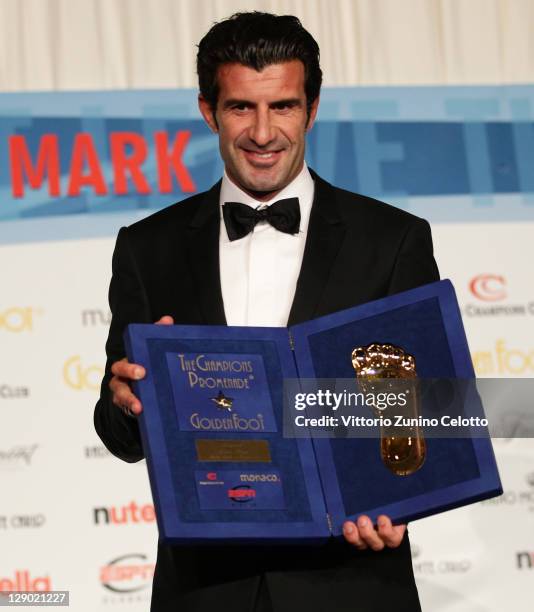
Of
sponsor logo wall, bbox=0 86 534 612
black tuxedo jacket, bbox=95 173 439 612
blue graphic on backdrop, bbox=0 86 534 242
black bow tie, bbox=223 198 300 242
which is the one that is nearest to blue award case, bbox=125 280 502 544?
black tuxedo jacket, bbox=95 173 439 612

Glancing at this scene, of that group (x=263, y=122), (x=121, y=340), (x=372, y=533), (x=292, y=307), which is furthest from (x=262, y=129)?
(x=372, y=533)

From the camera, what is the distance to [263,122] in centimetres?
193

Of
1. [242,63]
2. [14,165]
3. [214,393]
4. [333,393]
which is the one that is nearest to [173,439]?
[214,393]

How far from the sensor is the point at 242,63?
6.38ft

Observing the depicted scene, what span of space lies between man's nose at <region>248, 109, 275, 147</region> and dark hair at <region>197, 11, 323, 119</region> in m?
0.08

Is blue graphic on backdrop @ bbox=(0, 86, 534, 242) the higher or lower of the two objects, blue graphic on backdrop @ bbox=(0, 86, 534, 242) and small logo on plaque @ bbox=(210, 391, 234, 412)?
the higher

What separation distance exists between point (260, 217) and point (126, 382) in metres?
0.44

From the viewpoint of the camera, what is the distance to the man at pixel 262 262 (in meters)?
1.75

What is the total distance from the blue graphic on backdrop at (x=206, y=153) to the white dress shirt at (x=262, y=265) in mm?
1750

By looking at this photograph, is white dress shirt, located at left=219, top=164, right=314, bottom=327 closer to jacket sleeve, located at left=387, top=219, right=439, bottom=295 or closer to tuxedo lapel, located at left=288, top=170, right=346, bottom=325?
tuxedo lapel, located at left=288, top=170, right=346, bottom=325

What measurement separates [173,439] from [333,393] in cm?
25

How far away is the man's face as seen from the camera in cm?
194

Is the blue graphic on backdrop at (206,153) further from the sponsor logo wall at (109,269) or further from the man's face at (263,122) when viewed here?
the man's face at (263,122)

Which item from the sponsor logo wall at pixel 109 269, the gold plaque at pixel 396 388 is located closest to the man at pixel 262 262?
the gold plaque at pixel 396 388
